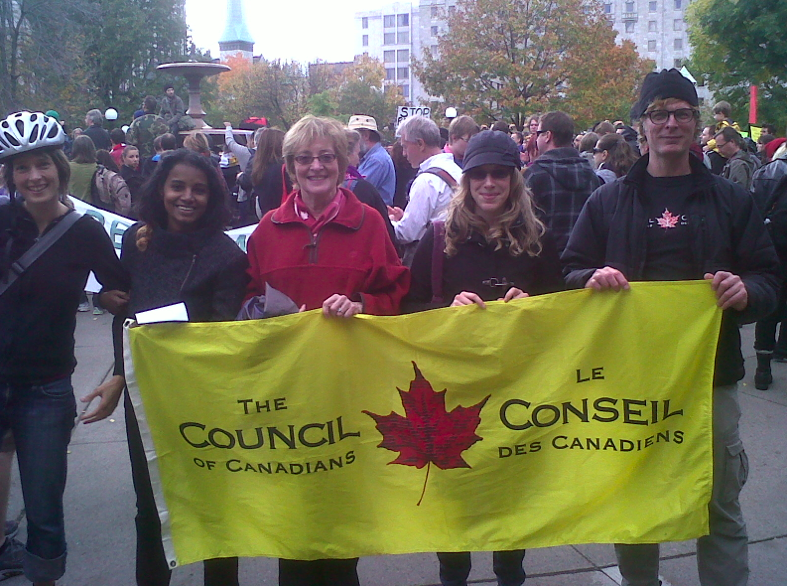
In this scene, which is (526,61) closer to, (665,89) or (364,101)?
(364,101)

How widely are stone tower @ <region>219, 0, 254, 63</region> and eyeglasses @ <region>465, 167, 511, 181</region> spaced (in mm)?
129181

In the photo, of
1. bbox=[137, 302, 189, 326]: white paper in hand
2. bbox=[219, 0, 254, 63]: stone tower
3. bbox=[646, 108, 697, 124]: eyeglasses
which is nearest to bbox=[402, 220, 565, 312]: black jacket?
bbox=[646, 108, 697, 124]: eyeglasses

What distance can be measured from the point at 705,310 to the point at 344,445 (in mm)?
1421

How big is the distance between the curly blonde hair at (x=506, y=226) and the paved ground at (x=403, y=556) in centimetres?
167

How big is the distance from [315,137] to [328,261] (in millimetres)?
495

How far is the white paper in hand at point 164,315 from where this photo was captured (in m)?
2.83

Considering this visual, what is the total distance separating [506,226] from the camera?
3125 millimetres

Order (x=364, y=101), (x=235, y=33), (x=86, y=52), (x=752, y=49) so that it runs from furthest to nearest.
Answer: (x=235, y=33) → (x=364, y=101) → (x=86, y=52) → (x=752, y=49)

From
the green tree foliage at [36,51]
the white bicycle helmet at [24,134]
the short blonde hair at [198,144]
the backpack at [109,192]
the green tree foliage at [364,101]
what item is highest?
the green tree foliage at [364,101]

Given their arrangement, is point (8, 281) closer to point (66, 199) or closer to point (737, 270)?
point (66, 199)

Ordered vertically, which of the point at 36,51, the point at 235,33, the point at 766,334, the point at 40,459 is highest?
the point at 235,33

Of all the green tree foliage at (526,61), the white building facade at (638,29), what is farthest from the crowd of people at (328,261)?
the white building facade at (638,29)

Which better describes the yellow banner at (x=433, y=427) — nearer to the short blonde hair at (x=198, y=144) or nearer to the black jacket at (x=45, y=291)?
the black jacket at (x=45, y=291)

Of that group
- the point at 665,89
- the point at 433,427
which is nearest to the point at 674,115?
the point at 665,89
